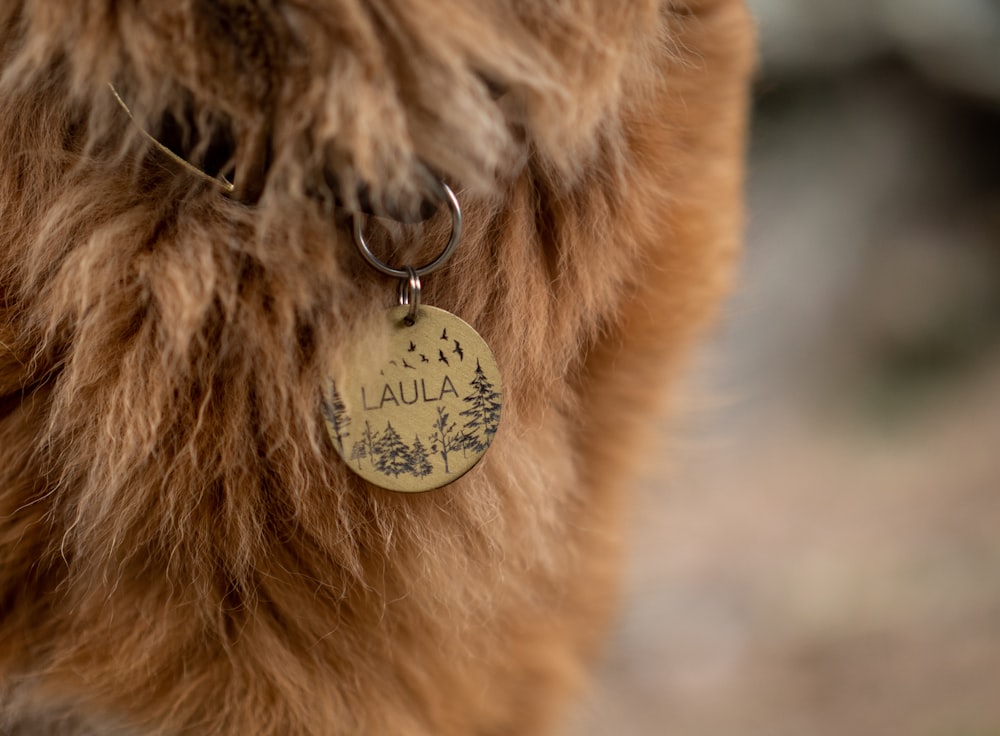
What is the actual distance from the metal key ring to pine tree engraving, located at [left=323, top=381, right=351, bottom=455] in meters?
0.07

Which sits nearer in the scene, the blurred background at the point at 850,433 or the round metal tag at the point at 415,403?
the round metal tag at the point at 415,403

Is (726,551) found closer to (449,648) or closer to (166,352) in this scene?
(449,648)

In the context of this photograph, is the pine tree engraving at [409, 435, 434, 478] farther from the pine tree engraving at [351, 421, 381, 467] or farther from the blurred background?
the blurred background

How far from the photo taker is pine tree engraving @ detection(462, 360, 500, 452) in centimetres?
55

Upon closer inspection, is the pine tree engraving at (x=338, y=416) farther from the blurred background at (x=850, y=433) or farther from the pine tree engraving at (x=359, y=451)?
the blurred background at (x=850, y=433)

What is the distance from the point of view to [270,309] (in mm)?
534

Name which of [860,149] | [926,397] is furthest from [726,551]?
[860,149]

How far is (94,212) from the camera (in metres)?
0.54

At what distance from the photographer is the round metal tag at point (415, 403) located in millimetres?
538

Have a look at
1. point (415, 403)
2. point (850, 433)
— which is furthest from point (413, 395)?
point (850, 433)

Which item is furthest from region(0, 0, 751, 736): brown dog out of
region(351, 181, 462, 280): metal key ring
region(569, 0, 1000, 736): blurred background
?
region(569, 0, 1000, 736): blurred background

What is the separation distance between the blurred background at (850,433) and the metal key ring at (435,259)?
678 millimetres

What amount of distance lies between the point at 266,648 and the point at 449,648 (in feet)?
0.42

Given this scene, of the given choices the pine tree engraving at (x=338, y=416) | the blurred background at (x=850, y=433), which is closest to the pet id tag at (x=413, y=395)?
the pine tree engraving at (x=338, y=416)
